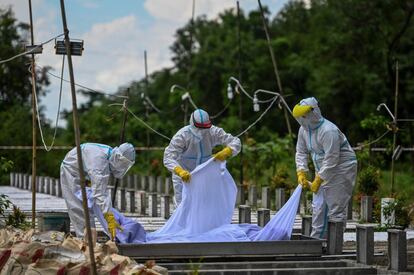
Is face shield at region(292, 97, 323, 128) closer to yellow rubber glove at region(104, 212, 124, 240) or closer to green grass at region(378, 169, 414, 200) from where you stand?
yellow rubber glove at region(104, 212, 124, 240)

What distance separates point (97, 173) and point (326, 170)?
2.96 m

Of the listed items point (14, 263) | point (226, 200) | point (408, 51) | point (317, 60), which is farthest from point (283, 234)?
point (317, 60)

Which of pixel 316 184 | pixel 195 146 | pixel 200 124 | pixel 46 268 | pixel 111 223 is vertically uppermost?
pixel 200 124

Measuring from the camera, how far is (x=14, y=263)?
887 cm

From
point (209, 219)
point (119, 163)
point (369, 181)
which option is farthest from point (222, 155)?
point (369, 181)

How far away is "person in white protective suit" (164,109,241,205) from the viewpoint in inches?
526

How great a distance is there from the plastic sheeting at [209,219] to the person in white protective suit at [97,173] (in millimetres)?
240

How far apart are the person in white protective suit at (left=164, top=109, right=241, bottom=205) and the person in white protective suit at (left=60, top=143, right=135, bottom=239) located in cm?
134

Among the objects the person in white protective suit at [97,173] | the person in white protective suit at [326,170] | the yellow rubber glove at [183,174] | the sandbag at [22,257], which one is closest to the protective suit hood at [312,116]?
the person in white protective suit at [326,170]

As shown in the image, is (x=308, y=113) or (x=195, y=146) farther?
(x=195, y=146)

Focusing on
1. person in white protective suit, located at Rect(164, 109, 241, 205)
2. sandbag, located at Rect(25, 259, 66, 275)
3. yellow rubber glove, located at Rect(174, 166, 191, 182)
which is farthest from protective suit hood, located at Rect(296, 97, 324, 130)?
sandbag, located at Rect(25, 259, 66, 275)

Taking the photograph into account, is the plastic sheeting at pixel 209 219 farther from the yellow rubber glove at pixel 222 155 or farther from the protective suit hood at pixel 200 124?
the protective suit hood at pixel 200 124

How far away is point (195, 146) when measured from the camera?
44.8 ft

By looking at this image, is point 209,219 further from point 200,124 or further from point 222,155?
point 200,124
